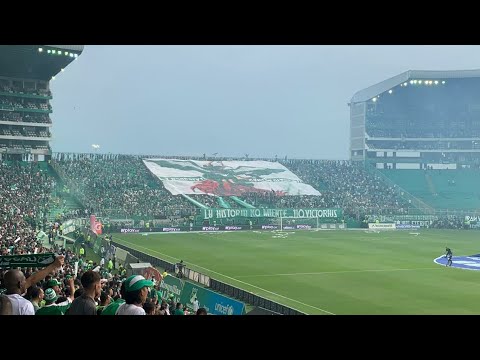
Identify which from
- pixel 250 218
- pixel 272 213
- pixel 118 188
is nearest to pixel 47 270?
pixel 250 218

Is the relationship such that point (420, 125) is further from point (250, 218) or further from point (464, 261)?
point (464, 261)

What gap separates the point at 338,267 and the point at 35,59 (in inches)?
1749

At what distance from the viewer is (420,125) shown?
101312 mm

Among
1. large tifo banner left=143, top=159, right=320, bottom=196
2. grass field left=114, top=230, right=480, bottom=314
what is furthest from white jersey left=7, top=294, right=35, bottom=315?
large tifo banner left=143, top=159, right=320, bottom=196

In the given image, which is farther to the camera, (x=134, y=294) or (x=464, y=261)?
(x=464, y=261)

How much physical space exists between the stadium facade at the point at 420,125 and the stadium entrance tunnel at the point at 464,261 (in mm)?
61876

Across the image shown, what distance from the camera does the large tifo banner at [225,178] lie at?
7362 centimetres

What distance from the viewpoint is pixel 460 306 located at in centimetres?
2197

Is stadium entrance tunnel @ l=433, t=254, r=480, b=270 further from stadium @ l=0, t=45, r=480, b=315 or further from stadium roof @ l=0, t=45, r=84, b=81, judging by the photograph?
stadium roof @ l=0, t=45, r=84, b=81

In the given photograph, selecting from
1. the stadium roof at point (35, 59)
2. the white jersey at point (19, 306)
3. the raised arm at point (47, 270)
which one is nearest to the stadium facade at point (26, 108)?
the stadium roof at point (35, 59)

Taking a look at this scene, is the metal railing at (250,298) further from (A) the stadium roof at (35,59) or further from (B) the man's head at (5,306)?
(A) the stadium roof at (35,59)

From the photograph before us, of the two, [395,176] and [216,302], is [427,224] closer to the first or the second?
[395,176]

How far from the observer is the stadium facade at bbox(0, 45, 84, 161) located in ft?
215
